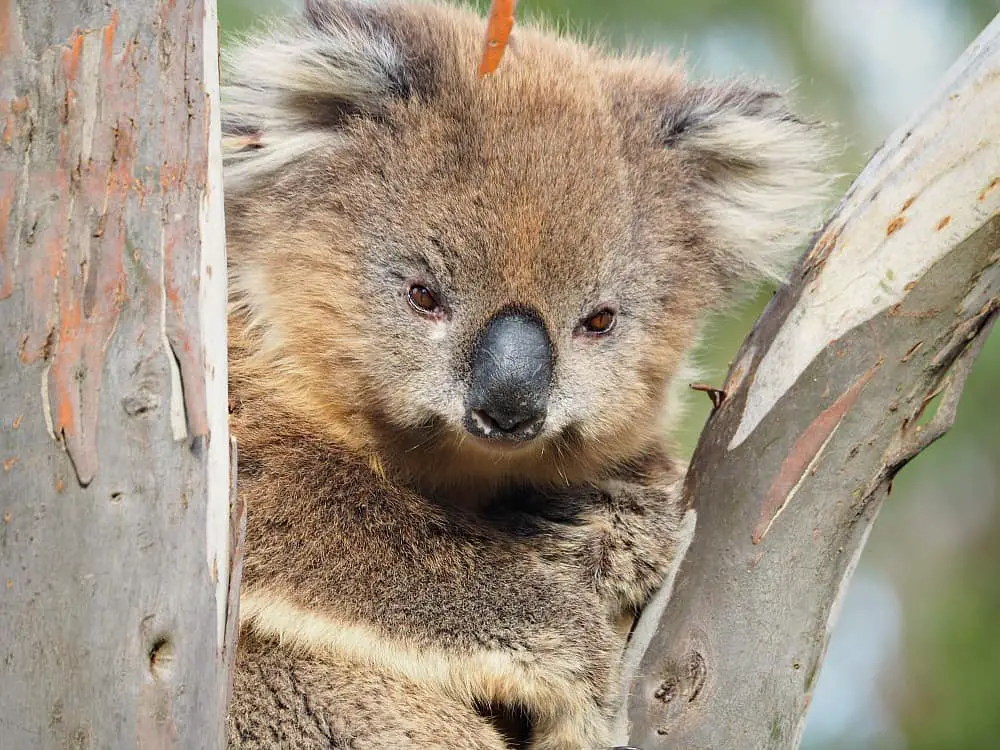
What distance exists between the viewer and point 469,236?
292 centimetres

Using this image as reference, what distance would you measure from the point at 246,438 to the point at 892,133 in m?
1.85

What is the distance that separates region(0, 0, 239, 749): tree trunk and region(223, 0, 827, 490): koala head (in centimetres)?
100

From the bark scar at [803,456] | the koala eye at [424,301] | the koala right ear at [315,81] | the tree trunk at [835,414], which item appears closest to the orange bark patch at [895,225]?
the tree trunk at [835,414]

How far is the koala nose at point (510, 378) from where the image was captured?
109 inches

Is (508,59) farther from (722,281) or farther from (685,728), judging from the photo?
(685,728)

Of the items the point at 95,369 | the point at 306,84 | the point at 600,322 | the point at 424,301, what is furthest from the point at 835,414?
the point at 306,84

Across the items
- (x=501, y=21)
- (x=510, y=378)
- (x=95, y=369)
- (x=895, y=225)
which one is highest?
Result: (x=501, y=21)

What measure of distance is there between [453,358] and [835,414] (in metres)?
0.96

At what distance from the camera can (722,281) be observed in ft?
11.4

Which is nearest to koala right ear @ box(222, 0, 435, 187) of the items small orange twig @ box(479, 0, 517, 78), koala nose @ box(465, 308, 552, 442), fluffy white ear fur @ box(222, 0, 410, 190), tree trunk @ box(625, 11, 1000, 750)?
fluffy white ear fur @ box(222, 0, 410, 190)

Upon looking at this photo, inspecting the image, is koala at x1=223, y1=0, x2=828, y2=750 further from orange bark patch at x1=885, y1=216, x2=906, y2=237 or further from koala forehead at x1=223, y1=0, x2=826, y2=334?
orange bark patch at x1=885, y1=216, x2=906, y2=237

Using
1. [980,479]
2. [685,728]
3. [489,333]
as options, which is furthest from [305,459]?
[980,479]

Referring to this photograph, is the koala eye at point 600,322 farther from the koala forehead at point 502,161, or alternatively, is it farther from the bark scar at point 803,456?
the bark scar at point 803,456

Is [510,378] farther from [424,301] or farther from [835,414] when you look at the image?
[835,414]
